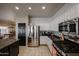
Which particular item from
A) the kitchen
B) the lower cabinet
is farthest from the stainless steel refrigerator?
the lower cabinet

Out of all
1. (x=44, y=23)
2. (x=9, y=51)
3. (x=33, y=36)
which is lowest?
(x=9, y=51)

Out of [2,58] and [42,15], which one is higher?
[42,15]

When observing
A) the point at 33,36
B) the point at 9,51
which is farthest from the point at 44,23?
the point at 33,36

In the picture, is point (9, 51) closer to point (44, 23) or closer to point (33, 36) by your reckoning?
point (44, 23)

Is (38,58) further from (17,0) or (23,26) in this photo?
(23,26)

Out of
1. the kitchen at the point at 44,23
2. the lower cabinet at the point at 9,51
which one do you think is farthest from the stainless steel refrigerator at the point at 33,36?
the lower cabinet at the point at 9,51

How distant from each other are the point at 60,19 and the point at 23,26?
3.11 meters

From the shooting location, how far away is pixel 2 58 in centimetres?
126

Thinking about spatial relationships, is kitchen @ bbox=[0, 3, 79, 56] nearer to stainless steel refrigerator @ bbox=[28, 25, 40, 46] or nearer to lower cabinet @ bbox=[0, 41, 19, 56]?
lower cabinet @ bbox=[0, 41, 19, 56]

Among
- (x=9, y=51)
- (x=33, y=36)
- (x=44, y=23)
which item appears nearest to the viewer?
(x=9, y=51)

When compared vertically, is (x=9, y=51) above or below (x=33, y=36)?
below

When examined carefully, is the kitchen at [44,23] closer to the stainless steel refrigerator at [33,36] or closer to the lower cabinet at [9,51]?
the lower cabinet at [9,51]

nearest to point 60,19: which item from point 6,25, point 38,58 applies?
point 6,25

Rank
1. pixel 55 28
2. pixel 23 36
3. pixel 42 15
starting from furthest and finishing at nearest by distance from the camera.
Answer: pixel 23 36, pixel 55 28, pixel 42 15
